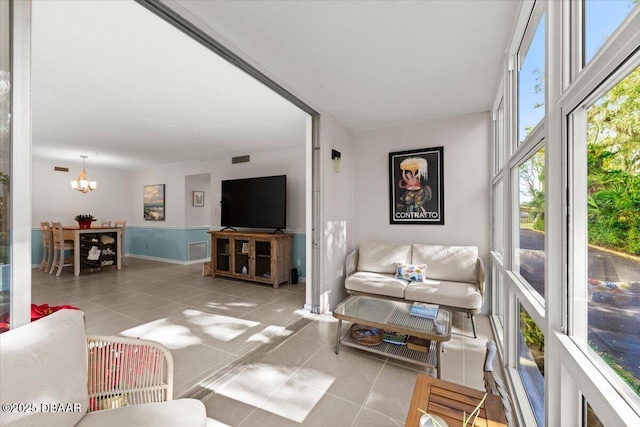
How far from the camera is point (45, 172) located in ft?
20.3

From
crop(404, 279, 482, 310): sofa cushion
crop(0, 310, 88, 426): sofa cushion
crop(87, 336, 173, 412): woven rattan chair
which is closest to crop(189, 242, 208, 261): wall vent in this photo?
crop(404, 279, 482, 310): sofa cushion

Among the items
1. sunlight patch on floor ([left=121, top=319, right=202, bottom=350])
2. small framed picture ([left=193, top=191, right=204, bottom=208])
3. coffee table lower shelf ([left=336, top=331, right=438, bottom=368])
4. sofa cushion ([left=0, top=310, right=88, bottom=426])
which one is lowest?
sunlight patch on floor ([left=121, top=319, right=202, bottom=350])

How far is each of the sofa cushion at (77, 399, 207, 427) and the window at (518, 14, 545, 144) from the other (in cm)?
220

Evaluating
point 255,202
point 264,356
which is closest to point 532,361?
point 264,356

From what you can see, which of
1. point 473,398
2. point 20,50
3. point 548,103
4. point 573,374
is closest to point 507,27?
point 548,103

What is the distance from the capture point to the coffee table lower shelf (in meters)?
2.07

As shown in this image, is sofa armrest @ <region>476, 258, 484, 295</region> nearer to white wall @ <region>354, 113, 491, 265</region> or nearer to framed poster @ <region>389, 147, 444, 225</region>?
white wall @ <region>354, 113, 491, 265</region>

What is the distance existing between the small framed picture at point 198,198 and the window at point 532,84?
695 cm

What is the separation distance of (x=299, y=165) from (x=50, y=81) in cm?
340

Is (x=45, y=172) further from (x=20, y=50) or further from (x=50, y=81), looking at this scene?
(x=20, y=50)

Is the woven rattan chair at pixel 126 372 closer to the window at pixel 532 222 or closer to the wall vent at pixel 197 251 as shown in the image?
the window at pixel 532 222

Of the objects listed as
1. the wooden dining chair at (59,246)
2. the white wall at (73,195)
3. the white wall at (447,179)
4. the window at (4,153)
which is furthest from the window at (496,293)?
the white wall at (73,195)

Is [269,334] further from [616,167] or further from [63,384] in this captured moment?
[616,167]

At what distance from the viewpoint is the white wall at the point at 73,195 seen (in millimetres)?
6121
